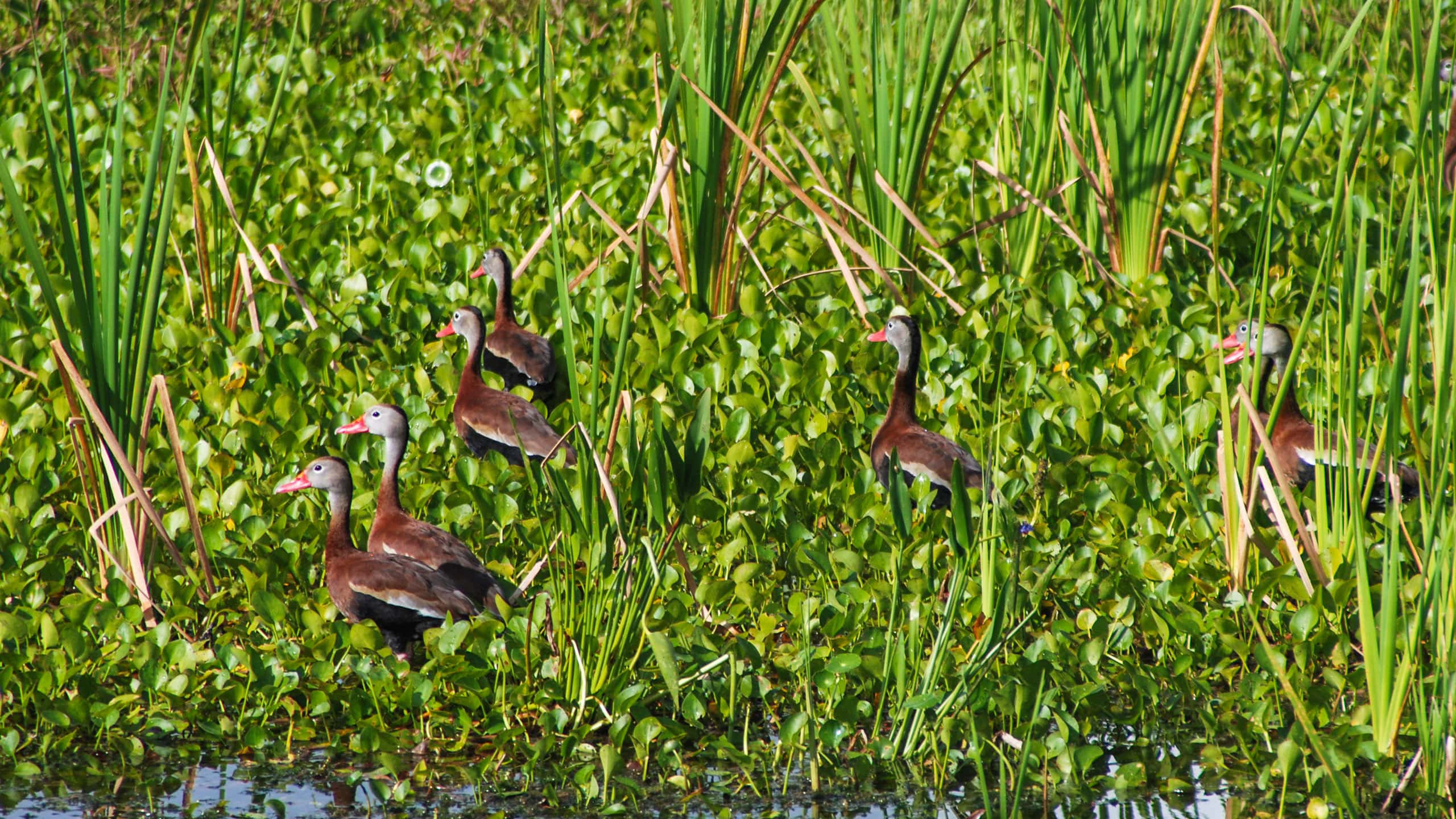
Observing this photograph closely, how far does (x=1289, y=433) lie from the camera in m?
5.09

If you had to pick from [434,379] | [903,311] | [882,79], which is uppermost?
[882,79]

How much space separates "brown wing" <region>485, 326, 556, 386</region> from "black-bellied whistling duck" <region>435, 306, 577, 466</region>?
30 centimetres

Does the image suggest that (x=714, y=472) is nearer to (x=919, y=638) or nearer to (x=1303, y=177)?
(x=919, y=638)

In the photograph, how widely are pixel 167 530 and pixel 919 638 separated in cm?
236

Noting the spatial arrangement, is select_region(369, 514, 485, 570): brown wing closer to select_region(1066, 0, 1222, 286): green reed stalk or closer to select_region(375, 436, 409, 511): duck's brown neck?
select_region(375, 436, 409, 511): duck's brown neck

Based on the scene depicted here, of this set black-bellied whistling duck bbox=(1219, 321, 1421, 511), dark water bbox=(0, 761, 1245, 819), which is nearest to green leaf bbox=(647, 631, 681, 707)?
dark water bbox=(0, 761, 1245, 819)

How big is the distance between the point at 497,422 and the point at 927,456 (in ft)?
4.88

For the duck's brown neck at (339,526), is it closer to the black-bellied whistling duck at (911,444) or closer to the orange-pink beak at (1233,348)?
the black-bellied whistling duck at (911,444)

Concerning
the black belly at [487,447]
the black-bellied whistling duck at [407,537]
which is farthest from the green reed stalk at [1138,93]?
the black-bellied whistling duck at [407,537]

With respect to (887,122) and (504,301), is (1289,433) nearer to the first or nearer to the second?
(887,122)

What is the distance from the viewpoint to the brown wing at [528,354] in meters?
6.20

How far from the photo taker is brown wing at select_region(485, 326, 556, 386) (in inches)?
244

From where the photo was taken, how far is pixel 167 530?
484 centimetres

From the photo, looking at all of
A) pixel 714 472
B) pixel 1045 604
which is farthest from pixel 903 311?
pixel 1045 604
